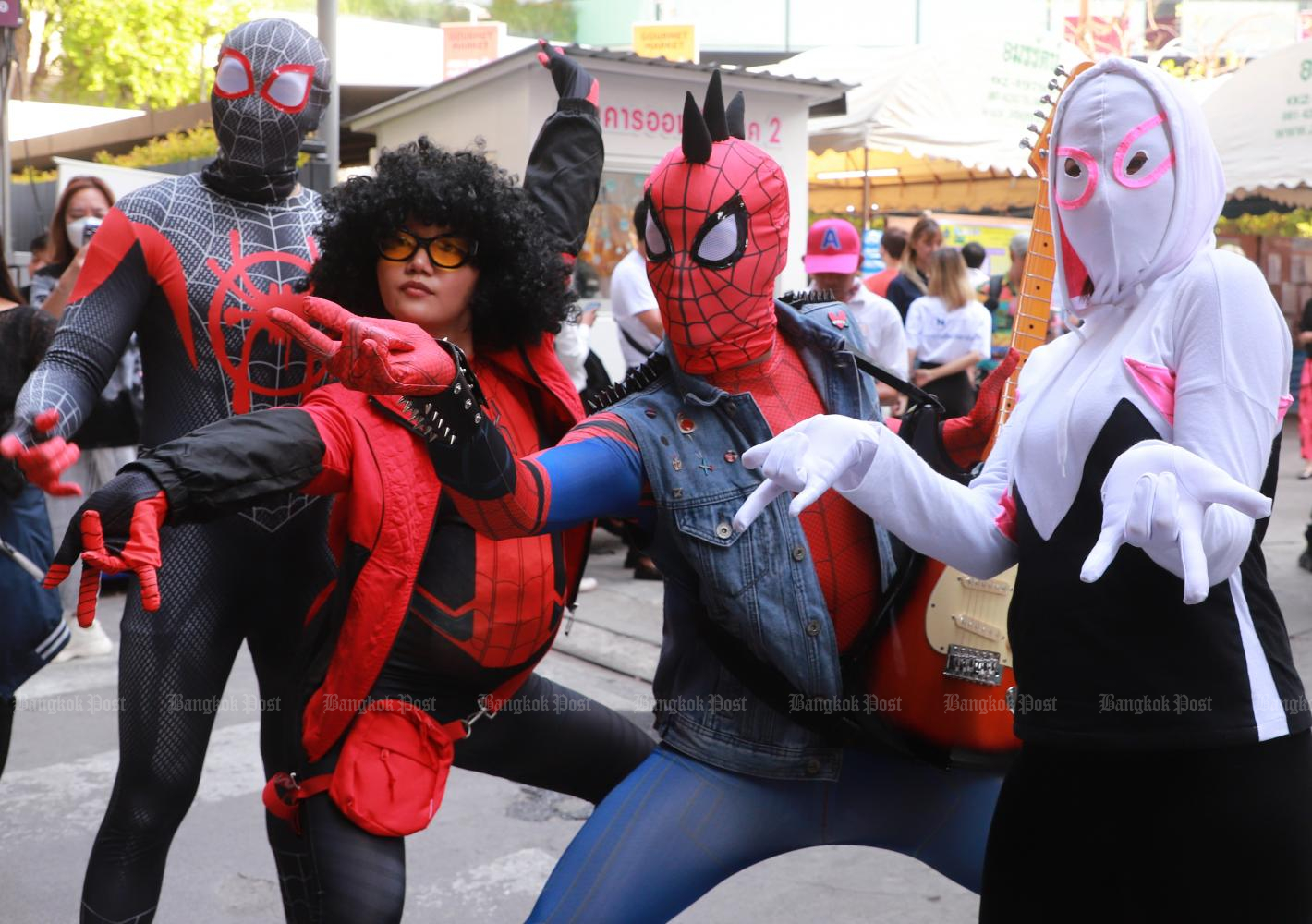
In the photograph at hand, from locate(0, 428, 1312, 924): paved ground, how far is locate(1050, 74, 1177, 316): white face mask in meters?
2.15

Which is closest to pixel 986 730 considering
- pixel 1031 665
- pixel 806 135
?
pixel 1031 665

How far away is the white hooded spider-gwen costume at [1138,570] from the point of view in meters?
1.66

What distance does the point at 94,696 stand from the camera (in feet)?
17.4

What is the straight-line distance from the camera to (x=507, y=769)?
2627mm

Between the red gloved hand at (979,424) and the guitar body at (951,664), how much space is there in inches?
11.7

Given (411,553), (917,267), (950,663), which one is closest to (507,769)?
(411,553)

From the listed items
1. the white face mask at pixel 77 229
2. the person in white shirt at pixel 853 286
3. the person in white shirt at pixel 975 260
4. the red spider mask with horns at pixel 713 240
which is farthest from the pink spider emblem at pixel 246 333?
the person in white shirt at pixel 975 260

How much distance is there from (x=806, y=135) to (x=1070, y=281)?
8498mm

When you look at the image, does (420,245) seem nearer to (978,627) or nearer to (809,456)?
(809,456)

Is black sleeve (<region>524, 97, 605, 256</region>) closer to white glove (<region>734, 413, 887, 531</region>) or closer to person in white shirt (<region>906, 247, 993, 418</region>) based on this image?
white glove (<region>734, 413, 887, 531</region>)

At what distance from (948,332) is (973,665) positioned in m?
5.36

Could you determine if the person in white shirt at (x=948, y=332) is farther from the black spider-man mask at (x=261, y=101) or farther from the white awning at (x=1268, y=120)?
the black spider-man mask at (x=261, y=101)

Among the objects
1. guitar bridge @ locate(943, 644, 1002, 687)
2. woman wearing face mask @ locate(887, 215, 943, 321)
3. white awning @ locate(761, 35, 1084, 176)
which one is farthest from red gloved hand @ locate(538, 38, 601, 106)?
white awning @ locate(761, 35, 1084, 176)

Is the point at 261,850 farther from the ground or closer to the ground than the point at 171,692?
closer to the ground
